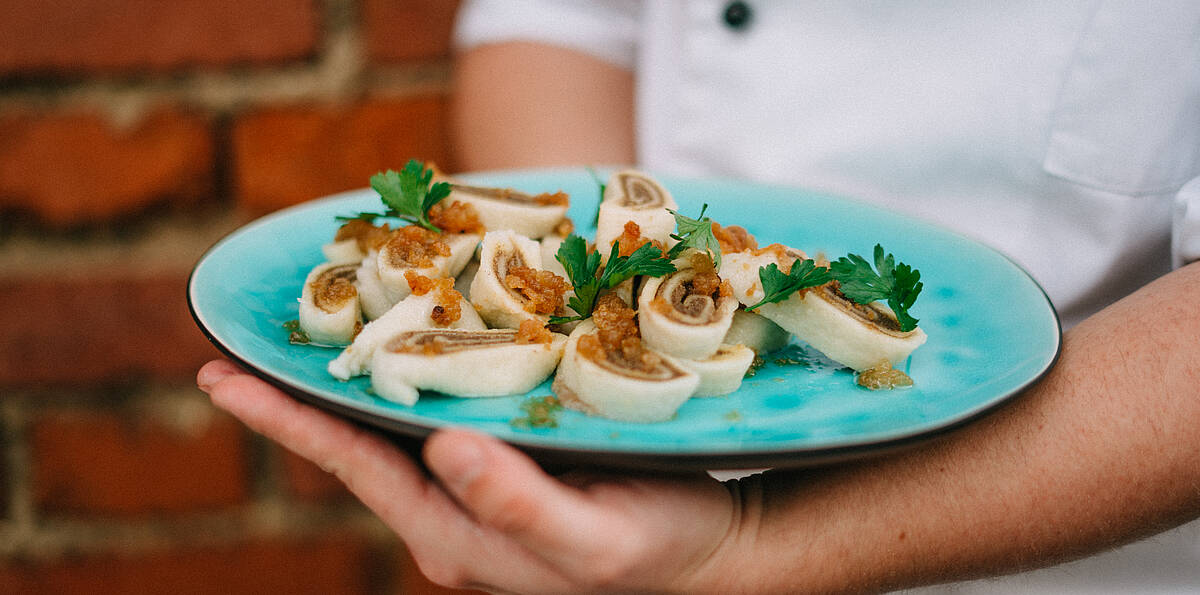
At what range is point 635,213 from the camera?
118 cm

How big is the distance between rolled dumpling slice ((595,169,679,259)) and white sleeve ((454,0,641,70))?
2.17 feet

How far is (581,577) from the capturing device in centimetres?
80

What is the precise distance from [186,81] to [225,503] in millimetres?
831

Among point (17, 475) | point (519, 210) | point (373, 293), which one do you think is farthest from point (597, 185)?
point (17, 475)

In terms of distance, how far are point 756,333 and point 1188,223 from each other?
0.57 meters

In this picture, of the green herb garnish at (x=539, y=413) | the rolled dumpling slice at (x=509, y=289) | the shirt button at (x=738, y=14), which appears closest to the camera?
the green herb garnish at (x=539, y=413)

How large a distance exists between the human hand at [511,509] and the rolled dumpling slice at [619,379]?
67mm

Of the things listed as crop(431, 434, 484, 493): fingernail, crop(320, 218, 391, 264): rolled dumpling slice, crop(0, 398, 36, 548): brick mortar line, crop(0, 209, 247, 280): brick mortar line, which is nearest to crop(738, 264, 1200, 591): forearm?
crop(431, 434, 484, 493): fingernail

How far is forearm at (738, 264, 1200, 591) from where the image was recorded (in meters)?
0.94

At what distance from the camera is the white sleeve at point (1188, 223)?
1.10 meters

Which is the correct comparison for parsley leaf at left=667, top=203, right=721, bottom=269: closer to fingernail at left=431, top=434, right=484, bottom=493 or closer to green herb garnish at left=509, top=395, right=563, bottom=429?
green herb garnish at left=509, top=395, right=563, bottom=429

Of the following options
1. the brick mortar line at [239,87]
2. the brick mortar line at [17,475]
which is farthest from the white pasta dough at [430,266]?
the brick mortar line at [17,475]

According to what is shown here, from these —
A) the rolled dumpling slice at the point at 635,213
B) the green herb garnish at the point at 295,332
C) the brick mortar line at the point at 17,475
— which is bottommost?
the brick mortar line at the point at 17,475

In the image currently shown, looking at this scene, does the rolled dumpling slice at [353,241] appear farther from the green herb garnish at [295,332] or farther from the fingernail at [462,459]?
the fingernail at [462,459]
